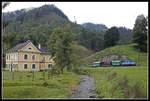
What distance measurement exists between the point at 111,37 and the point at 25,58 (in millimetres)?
36611

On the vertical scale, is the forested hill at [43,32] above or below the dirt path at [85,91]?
above

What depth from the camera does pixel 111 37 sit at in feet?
325

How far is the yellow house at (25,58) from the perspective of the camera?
68.2m

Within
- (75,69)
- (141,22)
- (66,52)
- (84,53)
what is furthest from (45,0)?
(84,53)

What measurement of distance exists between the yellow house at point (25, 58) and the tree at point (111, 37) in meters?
26.9

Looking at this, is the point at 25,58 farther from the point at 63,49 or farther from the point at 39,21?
the point at 39,21

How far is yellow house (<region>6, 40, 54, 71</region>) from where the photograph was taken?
224ft

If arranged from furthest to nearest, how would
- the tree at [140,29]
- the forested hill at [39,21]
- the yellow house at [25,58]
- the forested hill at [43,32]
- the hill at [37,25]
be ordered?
the forested hill at [39,21]
the hill at [37,25]
the forested hill at [43,32]
the tree at [140,29]
the yellow house at [25,58]

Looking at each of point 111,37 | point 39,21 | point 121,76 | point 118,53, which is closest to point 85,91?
point 121,76

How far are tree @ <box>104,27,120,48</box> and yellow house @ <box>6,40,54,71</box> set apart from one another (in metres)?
26.9

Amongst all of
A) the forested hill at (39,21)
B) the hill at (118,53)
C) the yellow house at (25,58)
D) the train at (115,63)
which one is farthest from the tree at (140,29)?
the forested hill at (39,21)

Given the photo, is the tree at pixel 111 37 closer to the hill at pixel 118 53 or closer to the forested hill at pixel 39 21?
the hill at pixel 118 53

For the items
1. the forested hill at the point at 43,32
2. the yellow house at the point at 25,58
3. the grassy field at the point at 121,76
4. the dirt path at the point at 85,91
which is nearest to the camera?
the grassy field at the point at 121,76

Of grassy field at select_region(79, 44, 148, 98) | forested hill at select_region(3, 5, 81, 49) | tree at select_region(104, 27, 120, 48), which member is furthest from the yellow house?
tree at select_region(104, 27, 120, 48)
